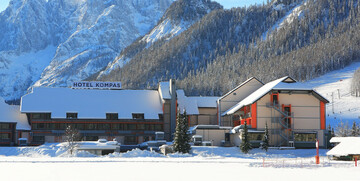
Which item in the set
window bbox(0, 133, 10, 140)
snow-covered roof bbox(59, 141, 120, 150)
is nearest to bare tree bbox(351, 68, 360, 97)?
snow-covered roof bbox(59, 141, 120, 150)

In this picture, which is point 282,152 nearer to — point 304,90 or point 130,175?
point 304,90

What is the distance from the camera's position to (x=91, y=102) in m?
93.4

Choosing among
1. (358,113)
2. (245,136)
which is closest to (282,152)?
(245,136)

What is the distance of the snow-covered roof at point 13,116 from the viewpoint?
87625 millimetres

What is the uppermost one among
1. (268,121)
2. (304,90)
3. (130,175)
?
(304,90)

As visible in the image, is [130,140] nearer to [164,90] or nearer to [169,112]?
[169,112]

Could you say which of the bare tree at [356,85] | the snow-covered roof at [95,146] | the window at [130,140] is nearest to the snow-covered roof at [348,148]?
the snow-covered roof at [95,146]

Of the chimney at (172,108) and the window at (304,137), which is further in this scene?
the chimney at (172,108)

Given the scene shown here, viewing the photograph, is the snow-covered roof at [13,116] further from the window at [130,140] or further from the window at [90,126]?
the window at [130,140]

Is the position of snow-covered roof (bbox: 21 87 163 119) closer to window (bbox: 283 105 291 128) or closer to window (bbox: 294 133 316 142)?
window (bbox: 283 105 291 128)

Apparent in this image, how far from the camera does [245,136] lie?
67125 millimetres

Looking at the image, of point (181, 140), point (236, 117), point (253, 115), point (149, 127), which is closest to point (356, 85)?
point (236, 117)

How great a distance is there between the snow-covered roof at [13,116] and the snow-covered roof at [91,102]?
2457 mm

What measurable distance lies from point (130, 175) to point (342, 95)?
546 ft
